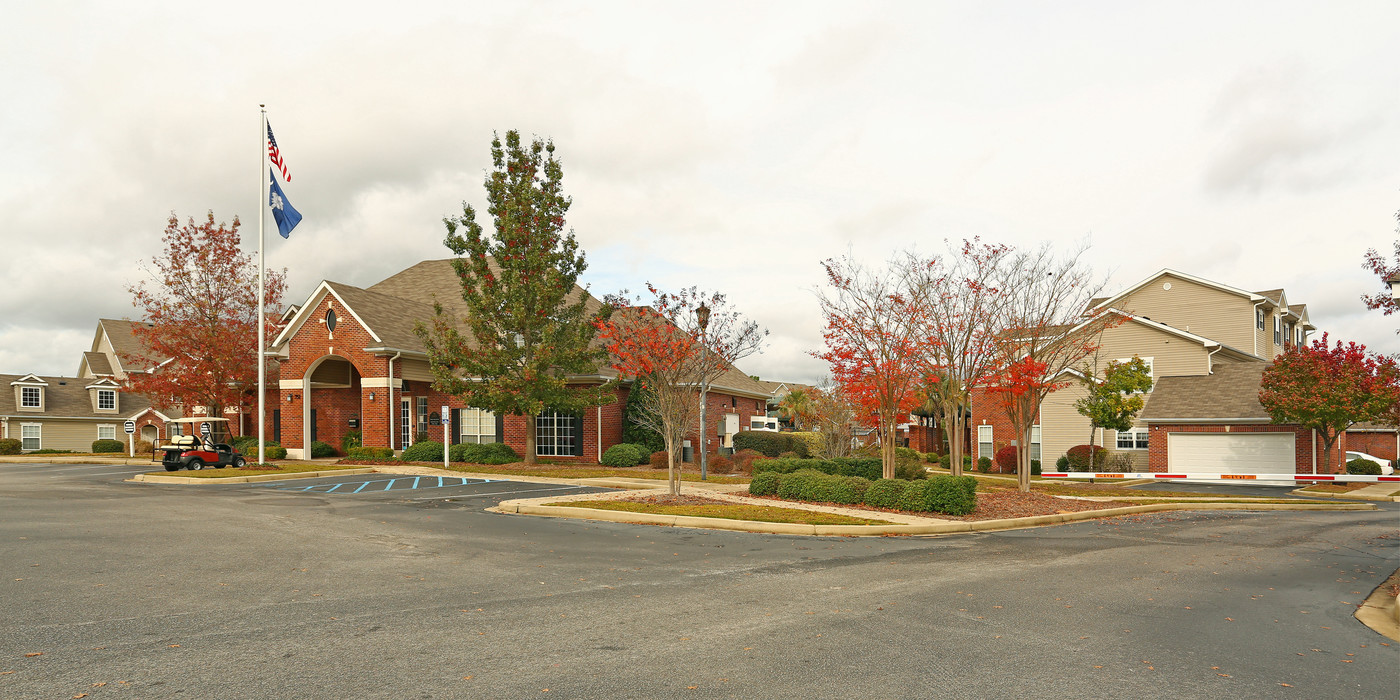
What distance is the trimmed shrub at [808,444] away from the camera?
Answer: 3374 cm

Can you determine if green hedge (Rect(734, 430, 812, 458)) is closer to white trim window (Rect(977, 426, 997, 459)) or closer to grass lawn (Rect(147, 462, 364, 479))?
white trim window (Rect(977, 426, 997, 459))

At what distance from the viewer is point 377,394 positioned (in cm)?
3172

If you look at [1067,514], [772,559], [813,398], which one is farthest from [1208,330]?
[772,559]

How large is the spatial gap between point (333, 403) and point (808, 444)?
21374mm

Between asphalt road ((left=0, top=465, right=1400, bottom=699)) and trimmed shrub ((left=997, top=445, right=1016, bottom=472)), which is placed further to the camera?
trimmed shrub ((left=997, top=445, right=1016, bottom=472))

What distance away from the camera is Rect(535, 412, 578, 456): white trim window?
109 ft

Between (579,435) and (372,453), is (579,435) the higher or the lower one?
the higher one

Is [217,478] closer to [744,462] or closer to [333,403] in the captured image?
[333,403]

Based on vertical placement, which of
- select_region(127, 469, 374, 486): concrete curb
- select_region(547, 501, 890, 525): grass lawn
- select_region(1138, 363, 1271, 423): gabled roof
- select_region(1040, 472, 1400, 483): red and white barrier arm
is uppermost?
select_region(1138, 363, 1271, 423): gabled roof

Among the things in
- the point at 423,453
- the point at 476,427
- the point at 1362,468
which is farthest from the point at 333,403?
the point at 1362,468

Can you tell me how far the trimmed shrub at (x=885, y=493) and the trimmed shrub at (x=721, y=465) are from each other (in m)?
12.1

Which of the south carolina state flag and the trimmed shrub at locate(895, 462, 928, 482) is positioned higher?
the south carolina state flag

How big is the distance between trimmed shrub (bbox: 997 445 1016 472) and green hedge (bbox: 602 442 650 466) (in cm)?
2020

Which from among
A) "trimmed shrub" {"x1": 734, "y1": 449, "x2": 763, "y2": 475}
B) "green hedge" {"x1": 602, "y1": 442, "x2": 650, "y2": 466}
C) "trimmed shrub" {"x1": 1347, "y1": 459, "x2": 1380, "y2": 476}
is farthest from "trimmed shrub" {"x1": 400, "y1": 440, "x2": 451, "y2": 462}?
"trimmed shrub" {"x1": 1347, "y1": 459, "x2": 1380, "y2": 476}
